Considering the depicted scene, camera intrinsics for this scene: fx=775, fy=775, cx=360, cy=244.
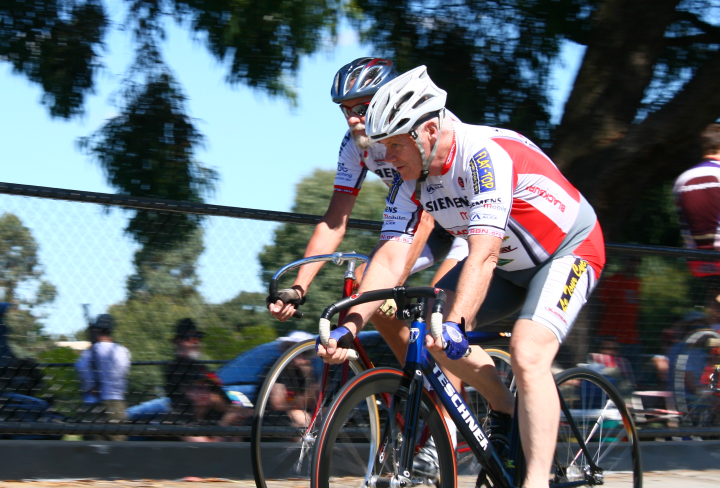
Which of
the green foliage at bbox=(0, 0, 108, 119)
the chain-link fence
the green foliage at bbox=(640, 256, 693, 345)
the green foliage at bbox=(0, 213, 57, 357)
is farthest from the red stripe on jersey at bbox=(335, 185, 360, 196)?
the green foliage at bbox=(0, 0, 108, 119)

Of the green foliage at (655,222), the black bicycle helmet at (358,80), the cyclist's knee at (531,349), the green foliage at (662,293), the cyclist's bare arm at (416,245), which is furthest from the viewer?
the green foliage at (655,222)

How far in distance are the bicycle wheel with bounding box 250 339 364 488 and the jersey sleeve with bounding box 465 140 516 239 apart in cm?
→ 119

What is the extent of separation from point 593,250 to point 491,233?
796 millimetres

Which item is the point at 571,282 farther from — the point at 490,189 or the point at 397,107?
the point at 397,107

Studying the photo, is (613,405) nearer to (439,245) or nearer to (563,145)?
(439,245)

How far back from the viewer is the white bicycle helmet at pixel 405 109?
2926 mm

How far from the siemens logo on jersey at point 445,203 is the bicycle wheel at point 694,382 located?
11.4 feet

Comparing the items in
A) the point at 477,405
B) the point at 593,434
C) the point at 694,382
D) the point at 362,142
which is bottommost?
the point at 694,382

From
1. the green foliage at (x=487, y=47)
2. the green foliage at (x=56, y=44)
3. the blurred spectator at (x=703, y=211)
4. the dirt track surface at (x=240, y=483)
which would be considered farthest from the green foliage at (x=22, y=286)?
the blurred spectator at (x=703, y=211)

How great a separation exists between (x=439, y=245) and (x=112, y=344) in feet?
6.22

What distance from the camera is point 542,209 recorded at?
10.6 ft

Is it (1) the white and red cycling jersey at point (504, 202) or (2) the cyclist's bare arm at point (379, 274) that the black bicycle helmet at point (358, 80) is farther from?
(2) the cyclist's bare arm at point (379, 274)

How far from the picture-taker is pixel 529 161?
322 centimetres

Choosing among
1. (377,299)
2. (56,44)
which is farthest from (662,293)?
(56,44)
